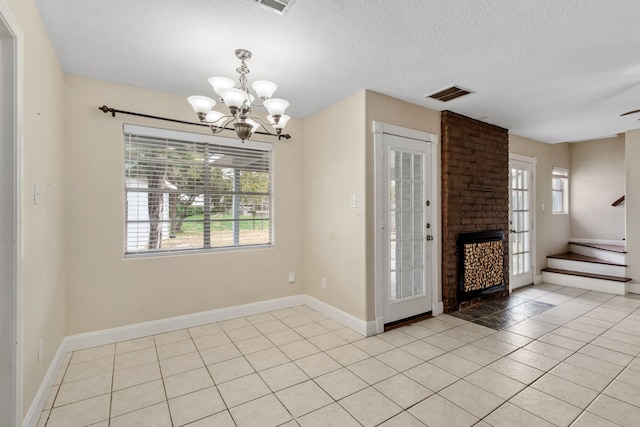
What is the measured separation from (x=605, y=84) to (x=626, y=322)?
270 centimetres

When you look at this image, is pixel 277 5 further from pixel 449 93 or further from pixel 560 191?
pixel 560 191

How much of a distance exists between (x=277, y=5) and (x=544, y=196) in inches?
231

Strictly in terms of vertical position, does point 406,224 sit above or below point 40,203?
below

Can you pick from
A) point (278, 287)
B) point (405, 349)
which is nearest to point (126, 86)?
point (278, 287)

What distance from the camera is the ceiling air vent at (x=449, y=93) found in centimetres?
313

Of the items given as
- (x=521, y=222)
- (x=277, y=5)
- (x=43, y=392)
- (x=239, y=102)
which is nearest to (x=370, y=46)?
(x=277, y=5)

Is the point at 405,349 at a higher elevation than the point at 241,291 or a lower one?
lower

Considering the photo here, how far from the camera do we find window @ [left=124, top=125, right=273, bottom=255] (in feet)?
10.3

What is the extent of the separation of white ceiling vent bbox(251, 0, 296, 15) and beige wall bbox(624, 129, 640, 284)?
590 cm

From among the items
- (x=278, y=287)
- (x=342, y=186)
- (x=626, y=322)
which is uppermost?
(x=342, y=186)

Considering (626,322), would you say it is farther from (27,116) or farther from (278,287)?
(27,116)

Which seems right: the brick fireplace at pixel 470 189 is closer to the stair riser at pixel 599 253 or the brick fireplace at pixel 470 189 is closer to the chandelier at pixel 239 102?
the stair riser at pixel 599 253

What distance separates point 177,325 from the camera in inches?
129

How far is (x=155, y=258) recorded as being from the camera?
319 centimetres
